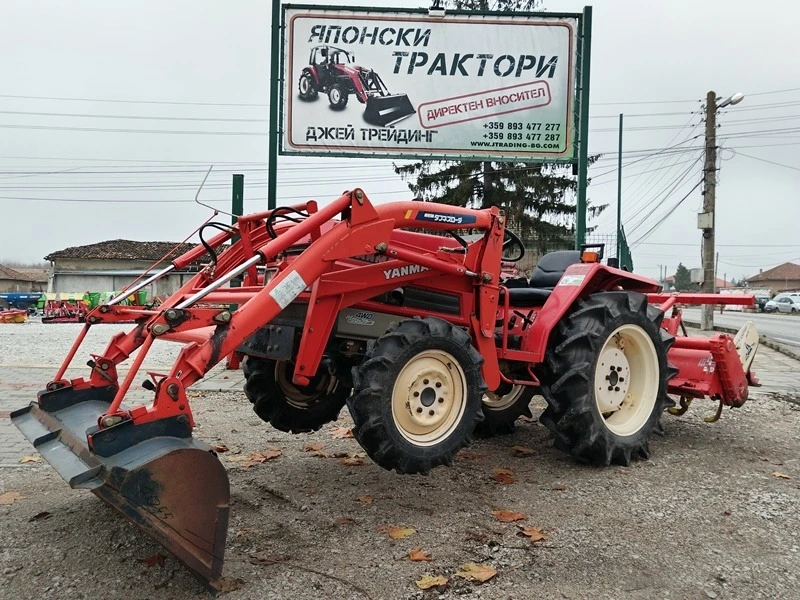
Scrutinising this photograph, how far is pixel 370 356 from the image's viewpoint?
3844mm

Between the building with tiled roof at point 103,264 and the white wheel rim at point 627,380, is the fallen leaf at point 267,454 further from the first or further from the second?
the building with tiled roof at point 103,264

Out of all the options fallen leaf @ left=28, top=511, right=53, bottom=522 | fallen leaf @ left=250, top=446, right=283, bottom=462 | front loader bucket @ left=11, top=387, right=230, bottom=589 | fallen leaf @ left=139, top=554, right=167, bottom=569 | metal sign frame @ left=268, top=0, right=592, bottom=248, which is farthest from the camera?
metal sign frame @ left=268, top=0, right=592, bottom=248

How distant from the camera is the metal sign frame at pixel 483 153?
9.04 meters

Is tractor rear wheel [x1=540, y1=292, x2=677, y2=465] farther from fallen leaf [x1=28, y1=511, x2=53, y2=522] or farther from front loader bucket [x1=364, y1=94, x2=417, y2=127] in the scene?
front loader bucket [x1=364, y1=94, x2=417, y2=127]

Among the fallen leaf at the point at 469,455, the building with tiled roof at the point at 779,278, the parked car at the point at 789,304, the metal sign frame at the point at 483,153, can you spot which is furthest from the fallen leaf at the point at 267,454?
the building with tiled roof at the point at 779,278

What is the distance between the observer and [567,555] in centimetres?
352

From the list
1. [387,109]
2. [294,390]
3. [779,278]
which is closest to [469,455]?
[294,390]

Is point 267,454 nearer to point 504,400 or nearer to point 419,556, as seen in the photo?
point 504,400

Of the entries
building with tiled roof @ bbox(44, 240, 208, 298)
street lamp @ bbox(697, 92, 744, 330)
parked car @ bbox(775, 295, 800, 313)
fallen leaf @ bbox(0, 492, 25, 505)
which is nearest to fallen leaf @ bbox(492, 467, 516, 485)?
fallen leaf @ bbox(0, 492, 25, 505)

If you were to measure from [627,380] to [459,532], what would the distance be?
2.32 metres

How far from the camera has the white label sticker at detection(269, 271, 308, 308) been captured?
356cm

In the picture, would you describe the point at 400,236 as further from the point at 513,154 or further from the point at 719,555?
the point at 513,154

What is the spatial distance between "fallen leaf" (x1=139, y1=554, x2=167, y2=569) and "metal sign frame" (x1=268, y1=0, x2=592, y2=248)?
243 inches

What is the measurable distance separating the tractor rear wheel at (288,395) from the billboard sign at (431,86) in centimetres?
467
